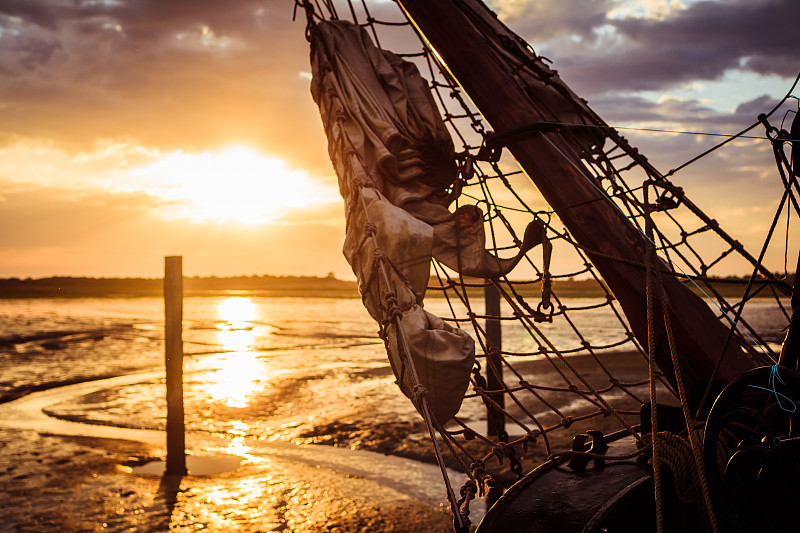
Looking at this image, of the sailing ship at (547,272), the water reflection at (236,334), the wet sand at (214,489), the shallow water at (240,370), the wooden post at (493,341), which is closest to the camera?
the sailing ship at (547,272)

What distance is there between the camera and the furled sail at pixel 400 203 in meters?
3.07

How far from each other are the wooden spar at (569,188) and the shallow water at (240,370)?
6011 mm

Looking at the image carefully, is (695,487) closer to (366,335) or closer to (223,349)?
(223,349)

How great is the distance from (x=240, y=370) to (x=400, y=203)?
42.5 ft

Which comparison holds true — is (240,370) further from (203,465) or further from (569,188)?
(569,188)

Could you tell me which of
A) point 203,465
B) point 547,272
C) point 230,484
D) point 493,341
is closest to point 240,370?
point 203,465

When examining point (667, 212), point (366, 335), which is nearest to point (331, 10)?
point (667, 212)

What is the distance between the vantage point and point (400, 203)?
3.78 metres

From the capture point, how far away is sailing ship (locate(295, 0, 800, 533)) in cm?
242

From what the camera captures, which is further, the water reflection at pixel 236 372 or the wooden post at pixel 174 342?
the water reflection at pixel 236 372

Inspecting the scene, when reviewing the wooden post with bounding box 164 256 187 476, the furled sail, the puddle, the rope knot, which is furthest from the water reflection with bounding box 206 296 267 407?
the rope knot

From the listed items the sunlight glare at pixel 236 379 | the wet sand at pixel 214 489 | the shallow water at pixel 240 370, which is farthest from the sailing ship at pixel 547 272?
the sunlight glare at pixel 236 379

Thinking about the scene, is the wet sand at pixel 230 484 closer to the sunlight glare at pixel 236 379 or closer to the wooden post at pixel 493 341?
the wooden post at pixel 493 341

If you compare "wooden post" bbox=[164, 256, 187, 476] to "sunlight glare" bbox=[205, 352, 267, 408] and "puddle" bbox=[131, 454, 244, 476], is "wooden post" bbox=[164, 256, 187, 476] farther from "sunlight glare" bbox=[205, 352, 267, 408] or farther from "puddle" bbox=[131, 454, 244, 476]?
"sunlight glare" bbox=[205, 352, 267, 408]
